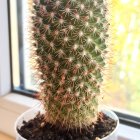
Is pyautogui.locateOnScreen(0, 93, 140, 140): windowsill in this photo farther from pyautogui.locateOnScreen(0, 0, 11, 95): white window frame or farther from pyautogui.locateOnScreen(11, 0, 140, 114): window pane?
pyautogui.locateOnScreen(11, 0, 140, 114): window pane

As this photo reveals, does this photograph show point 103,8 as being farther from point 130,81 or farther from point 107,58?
point 130,81

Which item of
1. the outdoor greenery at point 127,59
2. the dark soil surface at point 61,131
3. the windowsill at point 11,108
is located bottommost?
the windowsill at point 11,108

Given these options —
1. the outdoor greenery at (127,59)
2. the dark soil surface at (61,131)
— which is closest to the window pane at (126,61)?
the outdoor greenery at (127,59)

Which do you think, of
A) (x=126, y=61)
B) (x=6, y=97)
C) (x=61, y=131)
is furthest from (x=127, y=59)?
(x=6, y=97)

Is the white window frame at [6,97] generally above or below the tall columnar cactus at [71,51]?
below

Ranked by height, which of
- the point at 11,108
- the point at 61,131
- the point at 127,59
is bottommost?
the point at 11,108

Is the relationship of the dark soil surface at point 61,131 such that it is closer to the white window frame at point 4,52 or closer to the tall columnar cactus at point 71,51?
the tall columnar cactus at point 71,51

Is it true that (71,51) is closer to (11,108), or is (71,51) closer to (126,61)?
(126,61)
